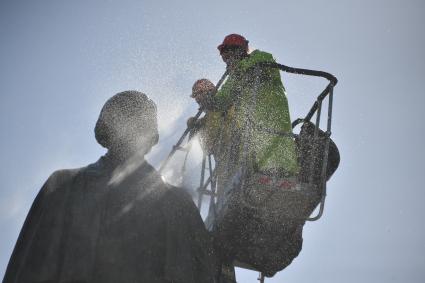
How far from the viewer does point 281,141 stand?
518cm

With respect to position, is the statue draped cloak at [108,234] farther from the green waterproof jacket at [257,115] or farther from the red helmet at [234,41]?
the red helmet at [234,41]

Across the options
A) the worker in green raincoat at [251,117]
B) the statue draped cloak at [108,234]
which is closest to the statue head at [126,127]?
the statue draped cloak at [108,234]

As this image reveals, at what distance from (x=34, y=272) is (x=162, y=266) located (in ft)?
2.70

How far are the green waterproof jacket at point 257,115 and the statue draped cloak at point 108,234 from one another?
1.76 meters

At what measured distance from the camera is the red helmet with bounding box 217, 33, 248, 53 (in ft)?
20.9

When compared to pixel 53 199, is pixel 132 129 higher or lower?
higher

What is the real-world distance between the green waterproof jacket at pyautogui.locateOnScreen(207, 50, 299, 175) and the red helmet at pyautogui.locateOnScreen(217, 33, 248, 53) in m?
0.67

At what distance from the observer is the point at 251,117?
5098 mm

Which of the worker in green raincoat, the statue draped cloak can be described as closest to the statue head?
the statue draped cloak

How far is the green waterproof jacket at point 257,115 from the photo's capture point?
5.08 metres

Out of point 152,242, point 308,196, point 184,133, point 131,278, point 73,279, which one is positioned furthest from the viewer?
point 184,133

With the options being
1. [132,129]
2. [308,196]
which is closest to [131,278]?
[132,129]

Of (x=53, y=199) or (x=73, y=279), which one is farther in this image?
(x=53, y=199)

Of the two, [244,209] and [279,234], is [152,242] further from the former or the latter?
[279,234]
